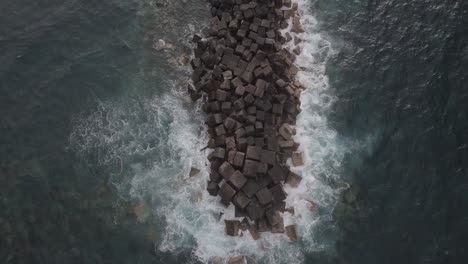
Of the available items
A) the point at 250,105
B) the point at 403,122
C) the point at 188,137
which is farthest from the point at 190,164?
the point at 403,122

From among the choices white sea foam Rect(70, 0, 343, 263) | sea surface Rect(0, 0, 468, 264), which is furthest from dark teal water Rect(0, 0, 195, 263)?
white sea foam Rect(70, 0, 343, 263)

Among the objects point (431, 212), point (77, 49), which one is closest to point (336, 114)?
point (431, 212)

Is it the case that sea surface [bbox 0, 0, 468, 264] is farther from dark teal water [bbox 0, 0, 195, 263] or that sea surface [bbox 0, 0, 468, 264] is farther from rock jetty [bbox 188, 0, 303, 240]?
rock jetty [bbox 188, 0, 303, 240]

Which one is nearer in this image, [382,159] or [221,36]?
[382,159]

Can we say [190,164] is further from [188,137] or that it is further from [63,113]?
[63,113]

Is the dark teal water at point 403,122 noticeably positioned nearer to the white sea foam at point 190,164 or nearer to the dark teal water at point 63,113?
the white sea foam at point 190,164

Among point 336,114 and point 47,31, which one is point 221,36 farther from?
point 47,31
